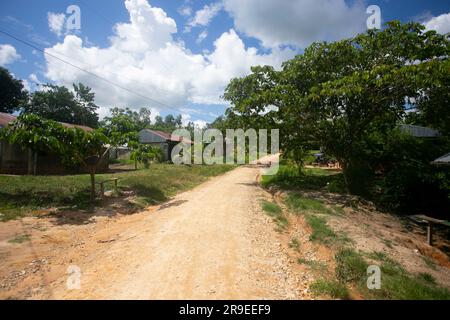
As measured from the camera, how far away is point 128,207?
33.9 feet

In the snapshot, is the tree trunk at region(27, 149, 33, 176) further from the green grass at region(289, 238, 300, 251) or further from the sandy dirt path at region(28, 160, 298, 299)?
the green grass at region(289, 238, 300, 251)

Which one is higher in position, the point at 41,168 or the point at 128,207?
the point at 41,168

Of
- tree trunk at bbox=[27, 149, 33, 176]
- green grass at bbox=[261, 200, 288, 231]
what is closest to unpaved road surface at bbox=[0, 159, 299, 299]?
green grass at bbox=[261, 200, 288, 231]

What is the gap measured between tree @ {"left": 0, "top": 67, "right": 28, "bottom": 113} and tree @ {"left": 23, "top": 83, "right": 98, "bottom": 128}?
148cm

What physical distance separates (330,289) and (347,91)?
25.1ft

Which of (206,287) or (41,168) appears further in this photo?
(41,168)

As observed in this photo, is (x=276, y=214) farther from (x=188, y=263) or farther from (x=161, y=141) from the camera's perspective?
(x=161, y=141)

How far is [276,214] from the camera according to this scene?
945 centimetres

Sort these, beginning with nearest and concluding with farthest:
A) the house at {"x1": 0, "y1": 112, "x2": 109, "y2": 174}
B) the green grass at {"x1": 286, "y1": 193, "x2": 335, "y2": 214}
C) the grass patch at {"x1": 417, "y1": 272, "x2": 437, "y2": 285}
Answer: the grass patch at {"x1": 417, "y1": 272, "x2": 437, "y2": 285} → the green grass at {"x1": 286, "y1": 193, "x2": 335, "y2": 214} → the house at {"x1": 0, "y1": 112, "x2": 109, "y2": 174}

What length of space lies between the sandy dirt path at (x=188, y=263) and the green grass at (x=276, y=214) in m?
0.38

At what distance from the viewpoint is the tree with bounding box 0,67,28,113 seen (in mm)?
32312
